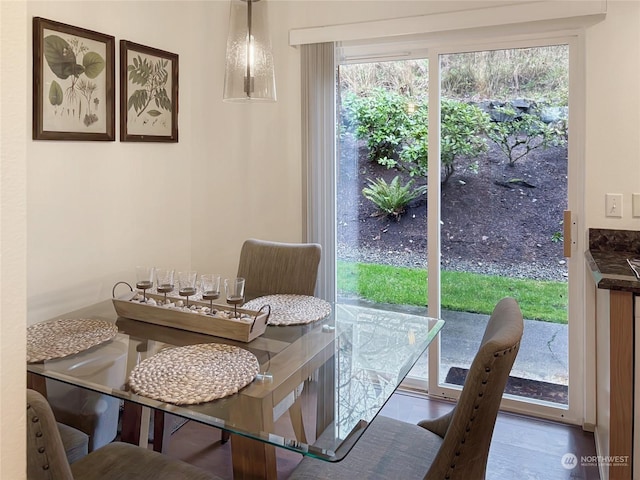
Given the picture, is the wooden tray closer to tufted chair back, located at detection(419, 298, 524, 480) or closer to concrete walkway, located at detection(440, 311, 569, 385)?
tufted chair back, located at detection(419, 298, 524, 480)

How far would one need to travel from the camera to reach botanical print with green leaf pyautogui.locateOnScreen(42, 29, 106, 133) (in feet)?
7.98

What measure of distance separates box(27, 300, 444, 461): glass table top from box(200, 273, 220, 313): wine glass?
0.52 ft

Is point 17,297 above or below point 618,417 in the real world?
above

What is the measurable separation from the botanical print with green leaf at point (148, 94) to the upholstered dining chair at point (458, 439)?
216 centimetres

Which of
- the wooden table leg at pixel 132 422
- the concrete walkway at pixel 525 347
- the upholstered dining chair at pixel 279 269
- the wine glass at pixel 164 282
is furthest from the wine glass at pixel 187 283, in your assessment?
the concrete walkway at pixel 525 347

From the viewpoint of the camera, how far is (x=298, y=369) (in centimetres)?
162

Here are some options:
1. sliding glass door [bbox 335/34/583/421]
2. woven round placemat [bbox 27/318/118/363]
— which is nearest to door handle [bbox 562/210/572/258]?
sliding glass door [bbox 335/34/583/421]

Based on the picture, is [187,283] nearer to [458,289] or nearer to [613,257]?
[458,289]

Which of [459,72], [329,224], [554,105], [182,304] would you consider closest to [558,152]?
[554,105]

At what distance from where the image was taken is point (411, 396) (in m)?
3.14

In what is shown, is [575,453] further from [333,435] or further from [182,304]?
[182,304]

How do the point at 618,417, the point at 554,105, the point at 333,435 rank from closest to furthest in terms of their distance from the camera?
the point at 333,435
the point at 618,417
the point at 554,105

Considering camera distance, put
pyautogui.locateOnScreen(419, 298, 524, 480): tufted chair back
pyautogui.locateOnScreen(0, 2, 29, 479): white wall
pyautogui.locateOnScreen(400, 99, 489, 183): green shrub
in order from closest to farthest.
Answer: pyautogui.locateOnScreen(0, 2, 29, 479): white wall → pyautogui.locateOnScreen(419, 298, 524, 480): tufted chair back → pyautogui.locateOnScreen(400, 99, 489, 183): green shrub

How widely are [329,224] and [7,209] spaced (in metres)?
2.51
